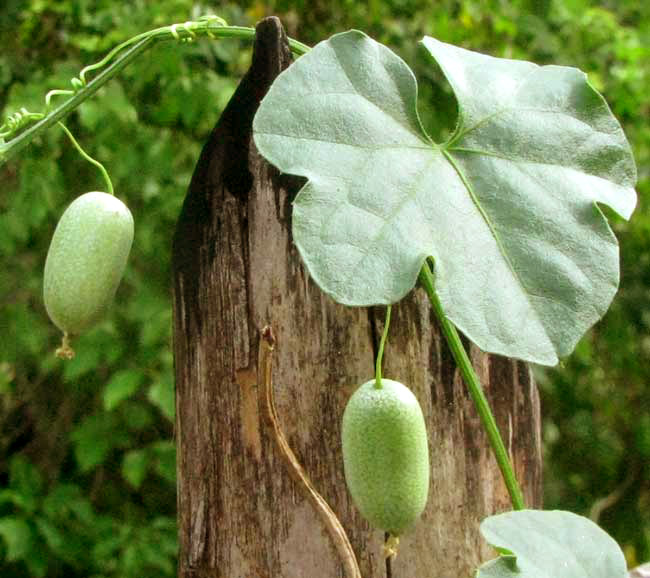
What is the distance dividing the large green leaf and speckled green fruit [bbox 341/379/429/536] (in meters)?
0.11

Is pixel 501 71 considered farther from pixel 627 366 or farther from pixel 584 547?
pixel 627 366

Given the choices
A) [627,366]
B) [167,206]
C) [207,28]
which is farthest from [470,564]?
[627,366]

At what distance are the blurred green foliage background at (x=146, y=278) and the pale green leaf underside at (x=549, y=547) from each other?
1.08m

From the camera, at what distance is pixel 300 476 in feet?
3.42

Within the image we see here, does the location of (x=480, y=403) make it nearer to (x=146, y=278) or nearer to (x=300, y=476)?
(x=300, y=476)

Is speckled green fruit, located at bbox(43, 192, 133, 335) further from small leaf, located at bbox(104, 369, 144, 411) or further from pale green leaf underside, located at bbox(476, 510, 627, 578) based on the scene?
small leaf, located at bbox(104, 369, 144, 411)

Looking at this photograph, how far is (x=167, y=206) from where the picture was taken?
2098mm

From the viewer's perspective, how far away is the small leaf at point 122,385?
2021 mm

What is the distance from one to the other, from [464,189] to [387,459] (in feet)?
0.86

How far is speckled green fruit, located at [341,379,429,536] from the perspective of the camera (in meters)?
0.90

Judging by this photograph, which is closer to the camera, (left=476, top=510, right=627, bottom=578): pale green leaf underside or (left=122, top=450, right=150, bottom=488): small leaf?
(left=476, top=510, right=627, bottom=578): pale green leaf underside

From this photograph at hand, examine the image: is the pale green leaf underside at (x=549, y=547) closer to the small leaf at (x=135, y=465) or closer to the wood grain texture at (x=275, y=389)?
the wood grain texture at (x=275, y=389)

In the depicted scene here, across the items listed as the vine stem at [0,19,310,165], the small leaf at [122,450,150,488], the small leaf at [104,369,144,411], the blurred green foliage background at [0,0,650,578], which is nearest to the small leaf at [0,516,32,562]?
the blurred green foliage background at [0,0,650,578]

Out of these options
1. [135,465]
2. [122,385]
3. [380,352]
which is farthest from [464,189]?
[135,465]
